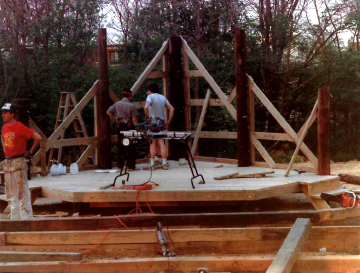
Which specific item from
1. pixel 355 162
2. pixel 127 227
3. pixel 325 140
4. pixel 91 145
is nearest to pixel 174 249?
pixel 127 227

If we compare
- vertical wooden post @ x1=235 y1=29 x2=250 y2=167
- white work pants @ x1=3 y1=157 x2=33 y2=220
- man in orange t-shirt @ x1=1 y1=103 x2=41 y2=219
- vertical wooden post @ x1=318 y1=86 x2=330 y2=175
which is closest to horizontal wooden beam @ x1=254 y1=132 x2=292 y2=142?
vertical wooden post @ x1=235 y1=29 x2=250 y2=167

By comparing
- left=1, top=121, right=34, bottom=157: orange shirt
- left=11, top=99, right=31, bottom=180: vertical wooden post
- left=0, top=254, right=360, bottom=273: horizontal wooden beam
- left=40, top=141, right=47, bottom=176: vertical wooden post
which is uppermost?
left=11, top=99, right=31, bottom=180: vertical wooden post

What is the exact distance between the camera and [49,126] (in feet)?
56.9

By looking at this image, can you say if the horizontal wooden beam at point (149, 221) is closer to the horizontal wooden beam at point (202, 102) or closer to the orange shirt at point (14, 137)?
the orange shirt at point (14, 137)

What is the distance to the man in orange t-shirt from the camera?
6457 millimetres

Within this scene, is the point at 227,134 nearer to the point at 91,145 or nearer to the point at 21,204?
the point at 91,145

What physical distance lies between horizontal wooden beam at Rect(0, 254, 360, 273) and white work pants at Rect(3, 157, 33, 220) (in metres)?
2.00

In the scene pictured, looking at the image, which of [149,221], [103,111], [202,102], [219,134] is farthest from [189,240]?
[202,102]

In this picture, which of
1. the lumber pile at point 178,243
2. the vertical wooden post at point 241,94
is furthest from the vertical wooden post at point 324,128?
the lumber pile at point 178,243

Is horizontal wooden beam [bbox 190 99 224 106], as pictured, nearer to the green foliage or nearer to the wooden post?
the wooden post

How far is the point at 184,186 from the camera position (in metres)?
7.39

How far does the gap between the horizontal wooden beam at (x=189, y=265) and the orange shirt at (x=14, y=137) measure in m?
2.09

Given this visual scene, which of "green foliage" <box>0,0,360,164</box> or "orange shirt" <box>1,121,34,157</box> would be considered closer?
"orange shirt" <box>1,121,34,157</box>

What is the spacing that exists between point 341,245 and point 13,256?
11.1 ft
